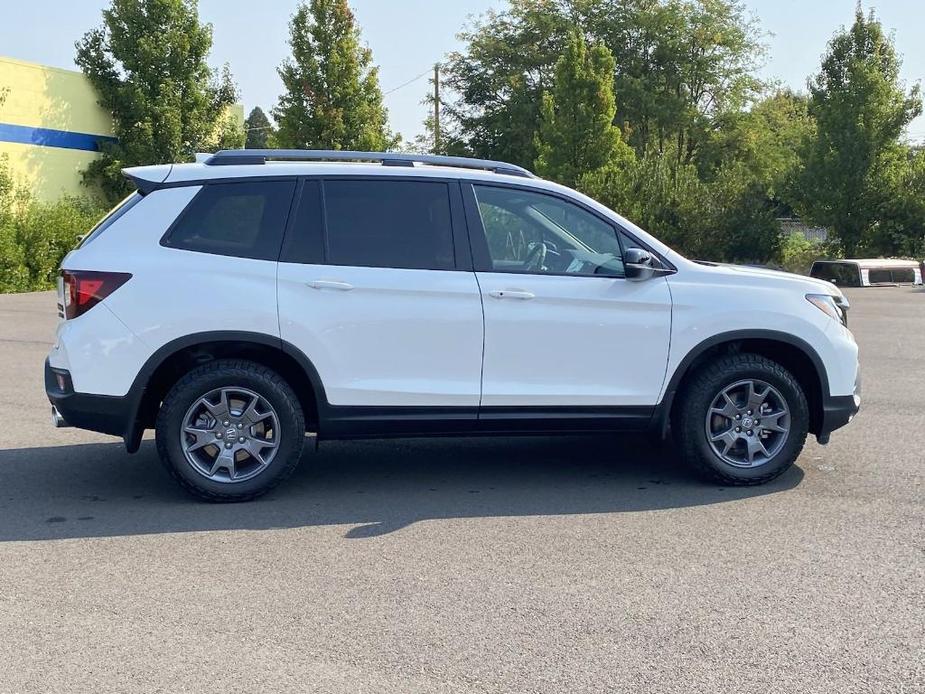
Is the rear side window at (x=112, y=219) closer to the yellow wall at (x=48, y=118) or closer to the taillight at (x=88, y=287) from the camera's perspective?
the taillight at (x=88, y=287)

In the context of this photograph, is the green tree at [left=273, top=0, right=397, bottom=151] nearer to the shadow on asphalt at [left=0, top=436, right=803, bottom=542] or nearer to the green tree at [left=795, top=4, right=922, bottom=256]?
the green tree at [left=795, top=4, right=922, bottom=256]

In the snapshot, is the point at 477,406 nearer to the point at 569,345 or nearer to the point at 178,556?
the point at 569,345

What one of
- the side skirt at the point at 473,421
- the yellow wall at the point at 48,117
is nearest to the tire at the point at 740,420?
the side skirt at the point at 473,421

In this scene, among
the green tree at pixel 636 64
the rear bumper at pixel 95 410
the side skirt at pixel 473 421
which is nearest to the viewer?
the rear bumper at pixel 95 410

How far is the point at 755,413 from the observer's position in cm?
634

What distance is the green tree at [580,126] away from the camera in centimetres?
3309

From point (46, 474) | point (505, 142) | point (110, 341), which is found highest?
point (505, 142)

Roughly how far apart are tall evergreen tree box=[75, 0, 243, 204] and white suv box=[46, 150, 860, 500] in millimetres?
25261

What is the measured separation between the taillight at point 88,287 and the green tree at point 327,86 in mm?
27579

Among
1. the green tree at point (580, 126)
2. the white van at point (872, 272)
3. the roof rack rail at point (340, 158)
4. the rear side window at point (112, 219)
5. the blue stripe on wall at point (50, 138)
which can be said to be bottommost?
the white van at point (872, 272)

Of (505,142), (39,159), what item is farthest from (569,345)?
(505,142)

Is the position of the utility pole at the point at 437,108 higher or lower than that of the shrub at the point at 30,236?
higher

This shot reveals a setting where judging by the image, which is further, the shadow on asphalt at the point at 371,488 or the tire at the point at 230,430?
the tire at the point at 230,430

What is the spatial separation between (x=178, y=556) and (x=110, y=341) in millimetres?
1355
